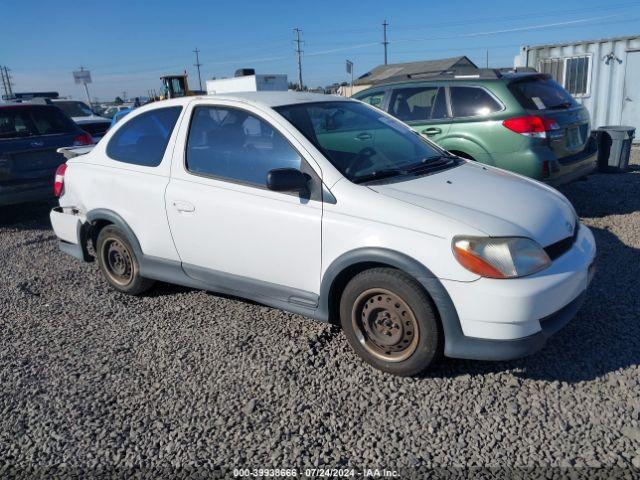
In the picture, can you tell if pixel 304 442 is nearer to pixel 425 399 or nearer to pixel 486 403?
pixel 425 399

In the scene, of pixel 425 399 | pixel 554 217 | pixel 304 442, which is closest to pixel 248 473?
pixel 304 442

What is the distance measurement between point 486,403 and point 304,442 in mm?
1055

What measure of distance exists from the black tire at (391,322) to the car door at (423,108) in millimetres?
3804

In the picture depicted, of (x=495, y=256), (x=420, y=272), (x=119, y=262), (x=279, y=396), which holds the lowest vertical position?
(x=279, y=396)

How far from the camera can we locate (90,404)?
321 centimetres

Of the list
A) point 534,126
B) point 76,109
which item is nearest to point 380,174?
point 534,126

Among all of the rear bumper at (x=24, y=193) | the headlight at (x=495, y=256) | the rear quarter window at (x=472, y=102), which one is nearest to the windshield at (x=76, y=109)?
the rear bumper at (x=24, y=193)

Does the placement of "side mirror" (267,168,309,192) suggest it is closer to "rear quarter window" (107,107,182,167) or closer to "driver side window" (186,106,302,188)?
"driver side window" (186,106,302,188)

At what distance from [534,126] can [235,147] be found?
3.68 metres

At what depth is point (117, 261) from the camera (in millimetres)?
4793

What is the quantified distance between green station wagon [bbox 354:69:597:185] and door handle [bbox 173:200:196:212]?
3.64m

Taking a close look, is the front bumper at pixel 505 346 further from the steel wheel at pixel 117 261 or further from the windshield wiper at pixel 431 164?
the steel wheel at pixel 117 261

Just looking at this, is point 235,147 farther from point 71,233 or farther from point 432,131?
point 432,131

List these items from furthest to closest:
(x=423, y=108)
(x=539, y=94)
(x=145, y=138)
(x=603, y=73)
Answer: (x=603, y=73), (x=423, y=108), (x=539, y=94), (x=145, y=138)
